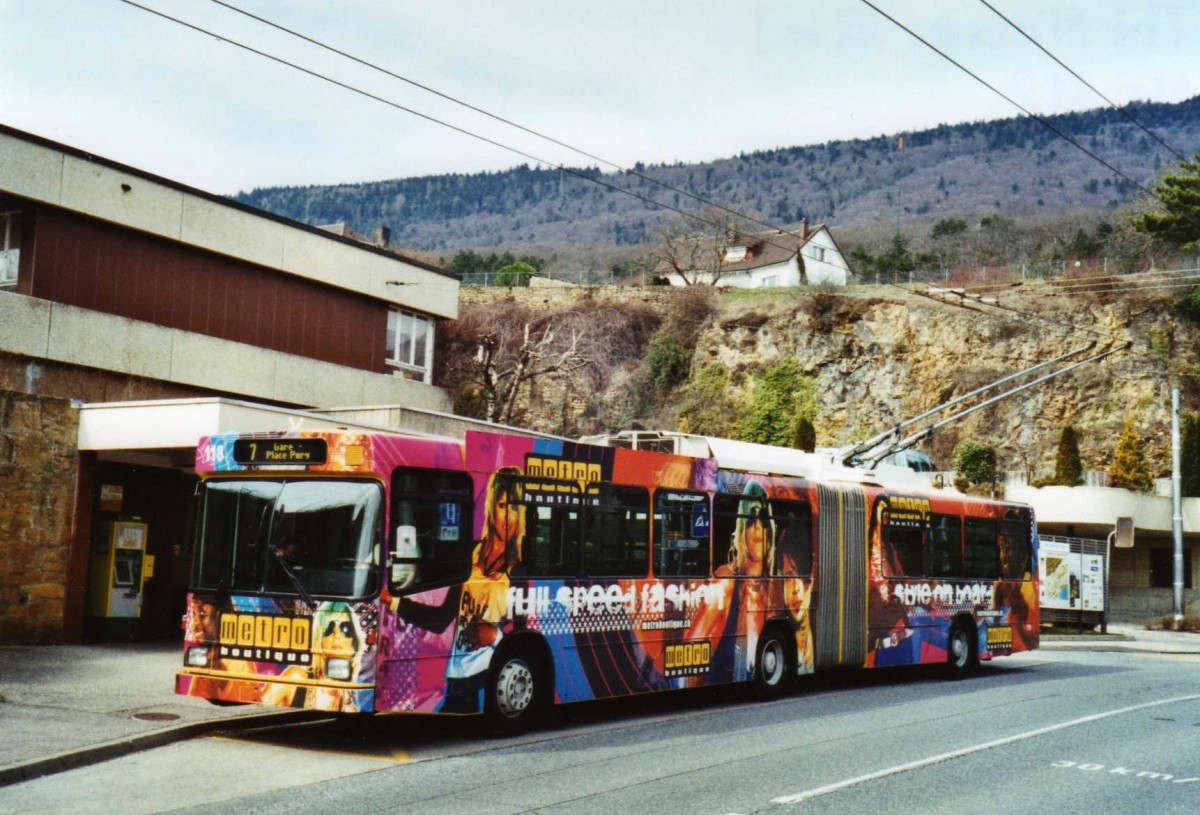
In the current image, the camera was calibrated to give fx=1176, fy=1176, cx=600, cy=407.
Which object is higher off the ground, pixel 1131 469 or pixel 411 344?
pixel 411 344

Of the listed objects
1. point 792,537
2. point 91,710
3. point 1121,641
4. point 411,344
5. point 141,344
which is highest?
point 411,344

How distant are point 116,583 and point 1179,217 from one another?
50.3m

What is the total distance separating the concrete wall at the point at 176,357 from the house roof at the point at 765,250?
54.6 meters

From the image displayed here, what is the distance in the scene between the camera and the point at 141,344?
23.2 m

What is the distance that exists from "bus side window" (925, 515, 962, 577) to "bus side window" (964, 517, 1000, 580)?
0.30m

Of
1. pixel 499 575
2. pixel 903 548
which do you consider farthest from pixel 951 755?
pixel 903 548

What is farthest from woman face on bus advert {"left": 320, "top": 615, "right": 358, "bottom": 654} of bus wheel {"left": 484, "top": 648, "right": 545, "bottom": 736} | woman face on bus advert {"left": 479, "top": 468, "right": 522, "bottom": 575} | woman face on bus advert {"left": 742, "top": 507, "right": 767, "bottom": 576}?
woman face on bus advert {"left": 742, "top": 507, "right": 767, "bottom": 576}

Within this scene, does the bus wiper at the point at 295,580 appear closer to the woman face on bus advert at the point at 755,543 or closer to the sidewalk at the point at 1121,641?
the woman face on bus advert at the point at 755,543

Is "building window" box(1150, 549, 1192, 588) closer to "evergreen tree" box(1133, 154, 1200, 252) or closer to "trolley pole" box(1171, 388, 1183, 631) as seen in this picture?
"trolley pole" box(1171, 388, 1183, 631)

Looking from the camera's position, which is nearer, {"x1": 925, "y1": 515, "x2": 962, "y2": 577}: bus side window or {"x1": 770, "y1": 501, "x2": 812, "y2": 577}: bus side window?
{"x1": 770, "y1": 501, "x2": 812, "y2": 577}: bus side window

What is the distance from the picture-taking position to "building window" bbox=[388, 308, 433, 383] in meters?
30.0

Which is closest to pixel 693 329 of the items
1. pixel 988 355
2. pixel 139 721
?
pixel 988 355

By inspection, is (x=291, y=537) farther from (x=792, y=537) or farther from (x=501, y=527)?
(x=792, y=537)

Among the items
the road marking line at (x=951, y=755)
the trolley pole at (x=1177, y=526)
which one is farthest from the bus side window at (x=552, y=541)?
the trolley pole at (x=1177, y=526)
